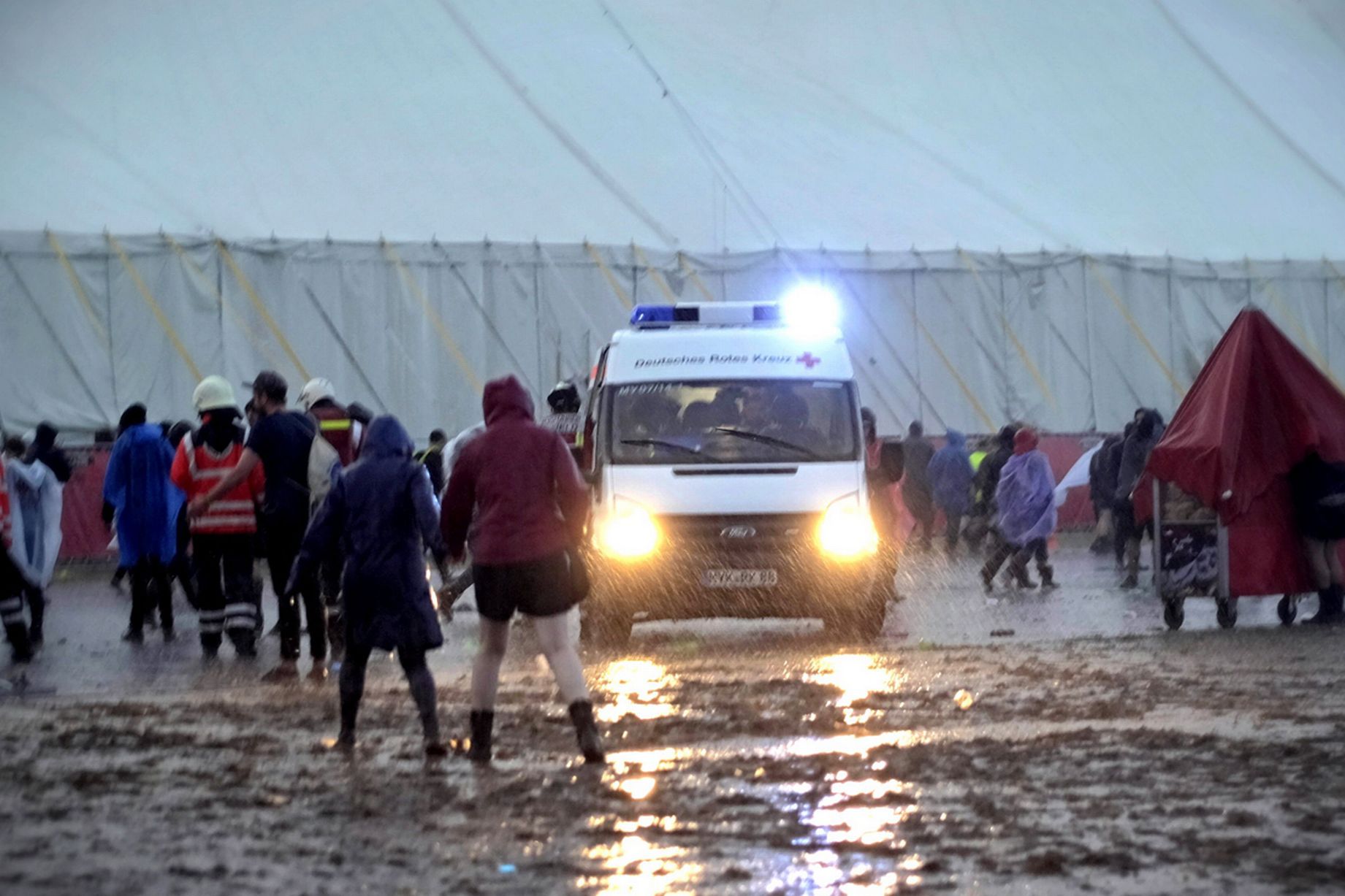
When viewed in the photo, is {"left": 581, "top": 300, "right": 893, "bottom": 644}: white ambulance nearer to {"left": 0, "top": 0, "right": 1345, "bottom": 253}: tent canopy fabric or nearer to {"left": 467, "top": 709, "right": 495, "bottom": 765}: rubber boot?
{"left": 467, "top": 709, "right": 495, "bottom": 765}: rubber boot

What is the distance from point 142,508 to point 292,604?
3.23m

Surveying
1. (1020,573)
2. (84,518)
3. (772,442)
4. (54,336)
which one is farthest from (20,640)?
(54,336)

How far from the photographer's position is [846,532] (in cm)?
1362

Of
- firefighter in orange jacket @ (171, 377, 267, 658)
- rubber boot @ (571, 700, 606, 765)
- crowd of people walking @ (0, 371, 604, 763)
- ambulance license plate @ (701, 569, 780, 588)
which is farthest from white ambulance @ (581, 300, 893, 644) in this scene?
rubber boot @ (571, 700, 606, 765)

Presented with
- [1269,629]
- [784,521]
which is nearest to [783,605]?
[784,521]

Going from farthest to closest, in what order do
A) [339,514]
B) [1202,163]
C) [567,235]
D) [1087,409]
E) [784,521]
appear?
[1202,163], [1087,409], [567,235], [784,521], [339,514]

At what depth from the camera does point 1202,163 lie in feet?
117

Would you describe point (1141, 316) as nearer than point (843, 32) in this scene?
Yes

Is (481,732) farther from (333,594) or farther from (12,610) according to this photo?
(12,610)

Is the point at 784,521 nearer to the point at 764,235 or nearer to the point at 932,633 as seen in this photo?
Answer: the point at 932,633

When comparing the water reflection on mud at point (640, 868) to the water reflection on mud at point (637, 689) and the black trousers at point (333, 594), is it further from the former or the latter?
the black trousers at point (333, 594)

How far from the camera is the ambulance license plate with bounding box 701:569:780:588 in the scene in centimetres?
1345

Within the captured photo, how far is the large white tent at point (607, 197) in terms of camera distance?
28453mm

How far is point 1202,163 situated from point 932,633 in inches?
921
